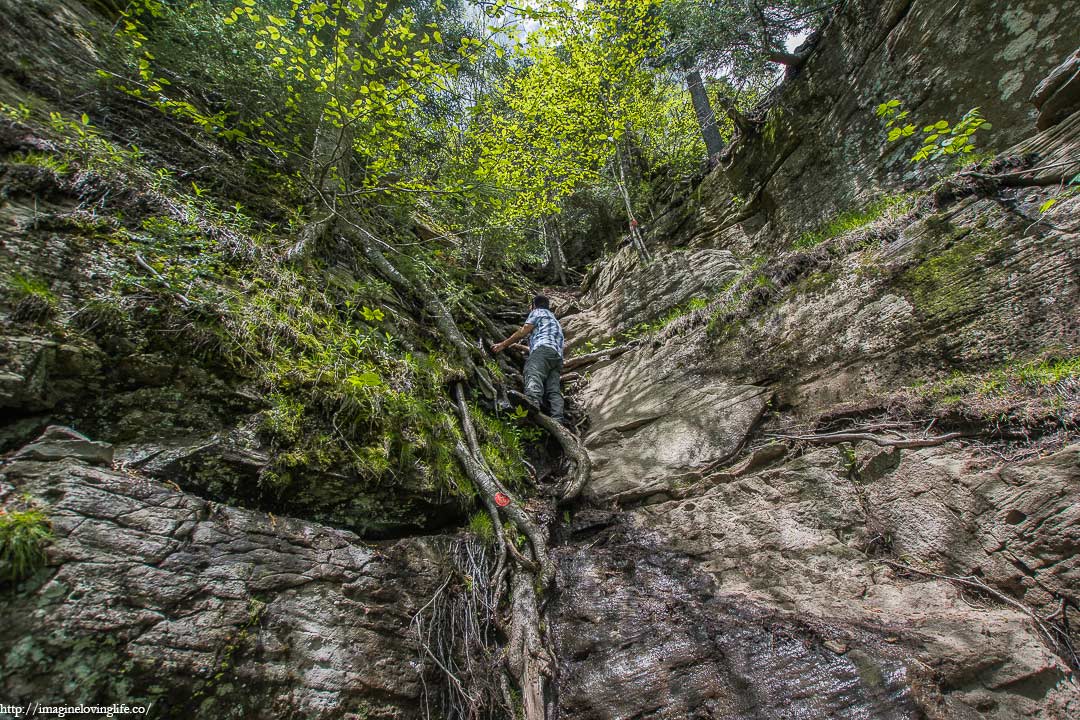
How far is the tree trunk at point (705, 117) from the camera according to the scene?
11836mm

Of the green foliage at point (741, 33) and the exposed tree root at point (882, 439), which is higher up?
the green foliage at point (741, 33)

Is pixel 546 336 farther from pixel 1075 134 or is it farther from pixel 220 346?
pixel 1075 134

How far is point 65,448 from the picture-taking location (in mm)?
2010

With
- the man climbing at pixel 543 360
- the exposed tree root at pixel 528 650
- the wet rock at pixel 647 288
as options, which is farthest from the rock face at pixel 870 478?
the wet rock at pixel 647 288

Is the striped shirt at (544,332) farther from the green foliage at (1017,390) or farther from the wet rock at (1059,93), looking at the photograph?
the wet rock at (1059,93)

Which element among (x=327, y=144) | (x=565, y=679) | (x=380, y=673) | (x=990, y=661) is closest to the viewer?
(x=990, y=661)

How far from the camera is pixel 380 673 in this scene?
2346 mm

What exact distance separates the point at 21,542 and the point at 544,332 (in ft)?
19.1

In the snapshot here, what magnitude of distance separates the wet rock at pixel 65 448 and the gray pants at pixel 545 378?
468cm

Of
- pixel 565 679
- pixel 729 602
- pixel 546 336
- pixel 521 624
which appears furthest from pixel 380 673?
pixel 546 336

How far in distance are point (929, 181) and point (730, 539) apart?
5.14 meters

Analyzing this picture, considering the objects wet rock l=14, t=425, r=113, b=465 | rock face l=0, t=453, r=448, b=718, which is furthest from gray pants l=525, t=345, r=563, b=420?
wet rock l=14, t=425, r=113, b=465

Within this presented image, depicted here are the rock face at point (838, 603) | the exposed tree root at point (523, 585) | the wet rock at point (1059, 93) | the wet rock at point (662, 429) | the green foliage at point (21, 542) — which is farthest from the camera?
the wet rock at point (662, 429)

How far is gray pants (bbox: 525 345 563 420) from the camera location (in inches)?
248
